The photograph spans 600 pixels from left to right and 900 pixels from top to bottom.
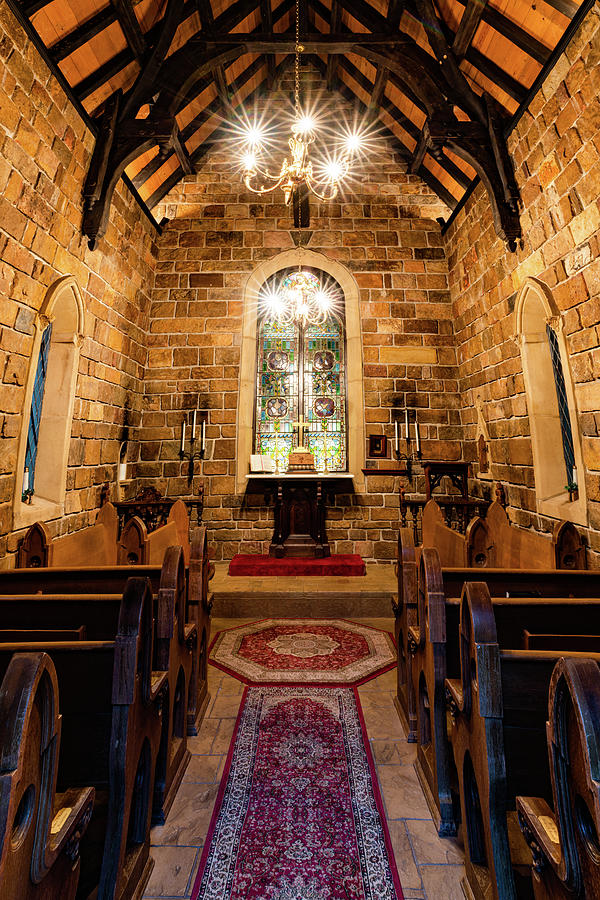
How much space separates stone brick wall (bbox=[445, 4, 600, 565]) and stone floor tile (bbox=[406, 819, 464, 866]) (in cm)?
237

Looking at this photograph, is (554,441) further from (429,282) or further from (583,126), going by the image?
(429,282)

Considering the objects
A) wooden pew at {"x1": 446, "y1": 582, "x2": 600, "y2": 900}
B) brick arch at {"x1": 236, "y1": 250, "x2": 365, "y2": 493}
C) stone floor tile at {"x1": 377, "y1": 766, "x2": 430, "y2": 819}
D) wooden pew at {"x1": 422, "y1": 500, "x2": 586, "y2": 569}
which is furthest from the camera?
Answer: brick arch at {"x1": 236, "y1": 250, "x2": 365, "y2": 493}

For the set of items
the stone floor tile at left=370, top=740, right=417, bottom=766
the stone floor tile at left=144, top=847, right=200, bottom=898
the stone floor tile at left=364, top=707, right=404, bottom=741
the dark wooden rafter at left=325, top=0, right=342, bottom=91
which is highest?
the dark wooden rafter at left=325, top=0, right=342, bottom=91

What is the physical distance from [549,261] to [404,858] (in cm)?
423

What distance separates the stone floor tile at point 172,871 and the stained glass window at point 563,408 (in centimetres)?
382

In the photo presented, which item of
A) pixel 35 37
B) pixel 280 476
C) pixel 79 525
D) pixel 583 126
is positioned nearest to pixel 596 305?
pixel 583 126

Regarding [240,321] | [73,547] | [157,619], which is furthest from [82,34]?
[157,619]

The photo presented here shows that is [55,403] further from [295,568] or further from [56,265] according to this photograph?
[295,568]

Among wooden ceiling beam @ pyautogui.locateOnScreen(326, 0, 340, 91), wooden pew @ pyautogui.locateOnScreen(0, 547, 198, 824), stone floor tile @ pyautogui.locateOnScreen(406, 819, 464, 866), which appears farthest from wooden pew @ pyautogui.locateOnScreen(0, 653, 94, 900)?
wooden ceiling beam @ pyautogui.locateOnScreen(326, 0, 340, 91)

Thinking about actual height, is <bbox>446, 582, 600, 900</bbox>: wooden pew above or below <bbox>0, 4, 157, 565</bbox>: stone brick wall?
below

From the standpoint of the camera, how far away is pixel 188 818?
1759 millimetres

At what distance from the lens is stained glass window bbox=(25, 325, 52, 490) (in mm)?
3767

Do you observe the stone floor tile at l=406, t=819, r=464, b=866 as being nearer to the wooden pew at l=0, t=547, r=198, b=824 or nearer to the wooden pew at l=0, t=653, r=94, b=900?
the wooden pew at l=0, t=547, r=198, b=824

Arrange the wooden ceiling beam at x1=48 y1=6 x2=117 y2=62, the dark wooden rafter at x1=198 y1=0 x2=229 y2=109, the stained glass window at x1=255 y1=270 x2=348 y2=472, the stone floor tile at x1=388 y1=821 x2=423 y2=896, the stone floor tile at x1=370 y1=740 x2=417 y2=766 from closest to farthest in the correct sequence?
the stone floor tile at x1=388 y1=821 x2=423 y2=896, the stone floor tile at x1=370 y1=740 x2=417 y2=766, the wooden ceiling beam at x1=48 y1=6 x2=117 y2=62, the dark wooden rafter at x1=198 y1=0 x2=229 y2=109, the stained glass window at x1=255 y1=270 x2=348 y2=472
